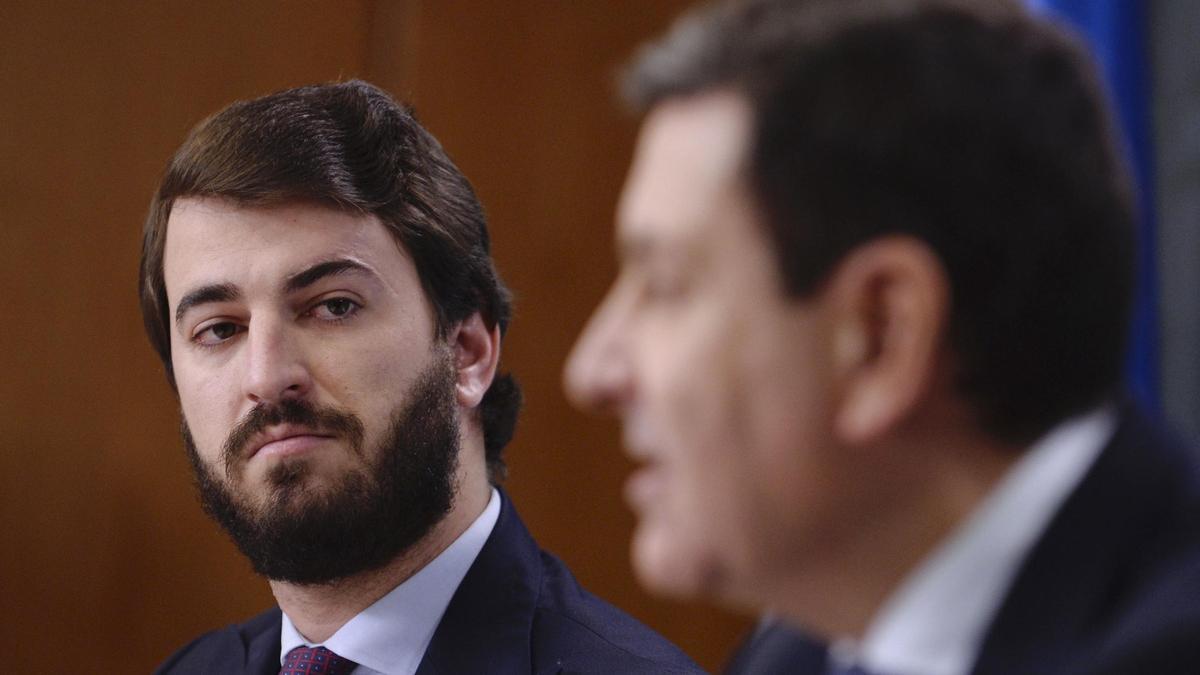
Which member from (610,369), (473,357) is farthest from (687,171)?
(473,357)

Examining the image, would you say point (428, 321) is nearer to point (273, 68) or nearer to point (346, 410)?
point (346, 410)

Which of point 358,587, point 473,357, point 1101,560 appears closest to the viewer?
point 1101,560

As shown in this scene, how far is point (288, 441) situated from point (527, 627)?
43 cm

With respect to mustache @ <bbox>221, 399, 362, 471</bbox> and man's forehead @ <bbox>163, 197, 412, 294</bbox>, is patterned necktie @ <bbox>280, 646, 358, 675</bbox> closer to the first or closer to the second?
mustache @ <bbox>221, 399, 362, 471</bbox>

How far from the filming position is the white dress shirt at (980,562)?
0.79 m

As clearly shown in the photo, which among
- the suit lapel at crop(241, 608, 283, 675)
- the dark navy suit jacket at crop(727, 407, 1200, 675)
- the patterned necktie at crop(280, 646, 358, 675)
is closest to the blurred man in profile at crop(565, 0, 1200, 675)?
the dark navy suit jacket at crop(727, 407, 1200, 675)

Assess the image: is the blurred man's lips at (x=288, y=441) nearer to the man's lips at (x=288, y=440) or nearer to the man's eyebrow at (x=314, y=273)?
the man's lips at (x=288, y=440)

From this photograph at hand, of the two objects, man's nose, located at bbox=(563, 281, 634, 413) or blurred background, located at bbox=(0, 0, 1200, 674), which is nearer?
man's nose, located at bbox=(563, 281, 634, 413)

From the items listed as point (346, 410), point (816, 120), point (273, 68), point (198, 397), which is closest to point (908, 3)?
point (816, 120)

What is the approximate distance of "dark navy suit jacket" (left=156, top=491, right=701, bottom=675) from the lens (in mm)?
1796

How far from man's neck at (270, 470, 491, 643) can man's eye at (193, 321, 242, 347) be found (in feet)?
1.21

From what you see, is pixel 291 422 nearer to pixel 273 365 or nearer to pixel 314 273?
pixel 273 365

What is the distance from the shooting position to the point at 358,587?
1.86 m

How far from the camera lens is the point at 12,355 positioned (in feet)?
9.36
